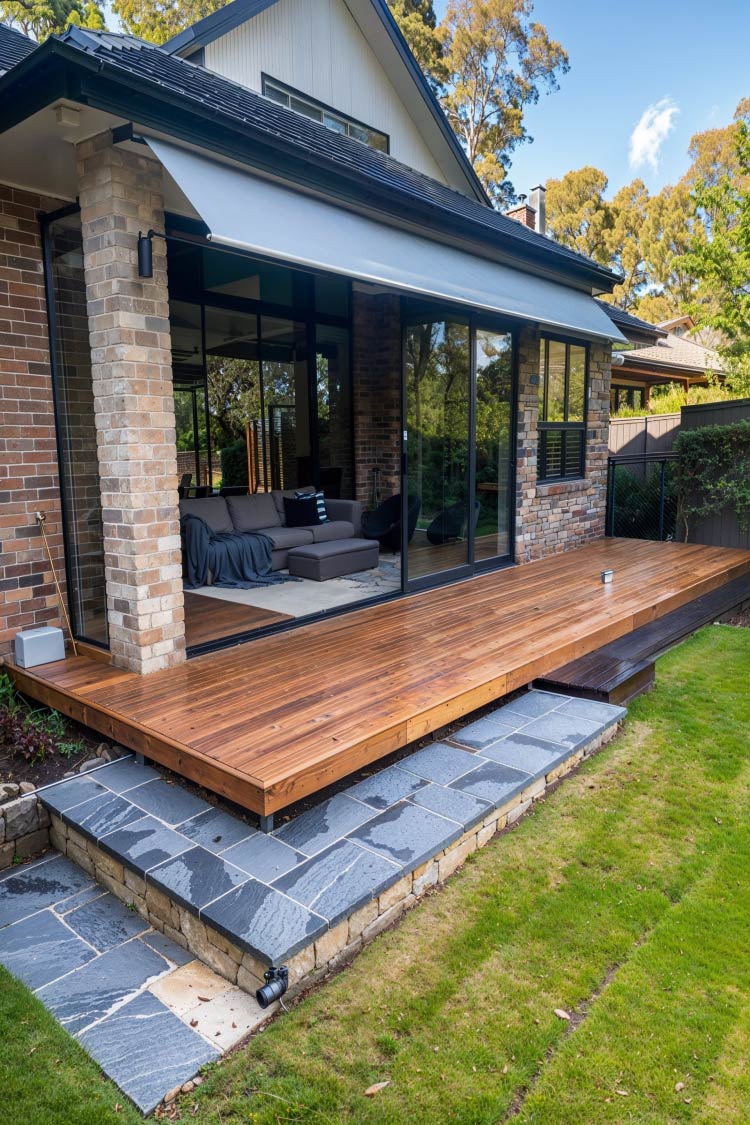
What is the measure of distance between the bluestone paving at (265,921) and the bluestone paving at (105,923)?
55 cm

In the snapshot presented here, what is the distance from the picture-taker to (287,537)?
8.28 meters

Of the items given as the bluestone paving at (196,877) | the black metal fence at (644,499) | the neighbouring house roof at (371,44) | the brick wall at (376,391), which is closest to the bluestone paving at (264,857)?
the bluestone paving at (196,877)

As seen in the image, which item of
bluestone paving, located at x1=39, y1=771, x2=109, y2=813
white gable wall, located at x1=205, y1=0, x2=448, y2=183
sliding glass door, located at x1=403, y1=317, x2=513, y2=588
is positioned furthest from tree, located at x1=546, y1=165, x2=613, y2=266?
bluestone paving, located at x1=39, y1=771, x2=109, y2=813

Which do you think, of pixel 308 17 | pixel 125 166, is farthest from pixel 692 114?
pixel 125 166

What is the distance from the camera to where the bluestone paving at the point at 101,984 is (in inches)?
103

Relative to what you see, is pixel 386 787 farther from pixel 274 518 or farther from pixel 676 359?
pixel 676 359

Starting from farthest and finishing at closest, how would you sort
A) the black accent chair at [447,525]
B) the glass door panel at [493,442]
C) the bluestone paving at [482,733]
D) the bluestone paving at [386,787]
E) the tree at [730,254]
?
the tree at [730,254]
the glass door panel at [493,442]
the black accent chair at [447,525]
the bluestone paving at [482,733]
the bluestone paving at [386,787]

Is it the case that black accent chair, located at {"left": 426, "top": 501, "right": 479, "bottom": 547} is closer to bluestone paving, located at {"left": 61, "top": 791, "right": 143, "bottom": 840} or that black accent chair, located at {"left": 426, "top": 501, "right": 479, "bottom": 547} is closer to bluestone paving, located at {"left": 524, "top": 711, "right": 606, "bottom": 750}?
bluestone paving, located at {"left": 524, "top": 711, "right": 606, "bottom": 750}

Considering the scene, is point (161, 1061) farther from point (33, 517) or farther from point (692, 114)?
point (692, 114)

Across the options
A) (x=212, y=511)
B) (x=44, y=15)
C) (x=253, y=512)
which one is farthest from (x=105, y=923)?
(x=44, y=15)

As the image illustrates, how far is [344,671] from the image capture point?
4730 millimetres

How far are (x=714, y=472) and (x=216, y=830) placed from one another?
904 cm

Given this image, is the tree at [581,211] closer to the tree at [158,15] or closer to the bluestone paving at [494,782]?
the tree at [158,15]

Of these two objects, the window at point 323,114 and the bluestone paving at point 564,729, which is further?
the window at point 323,114
